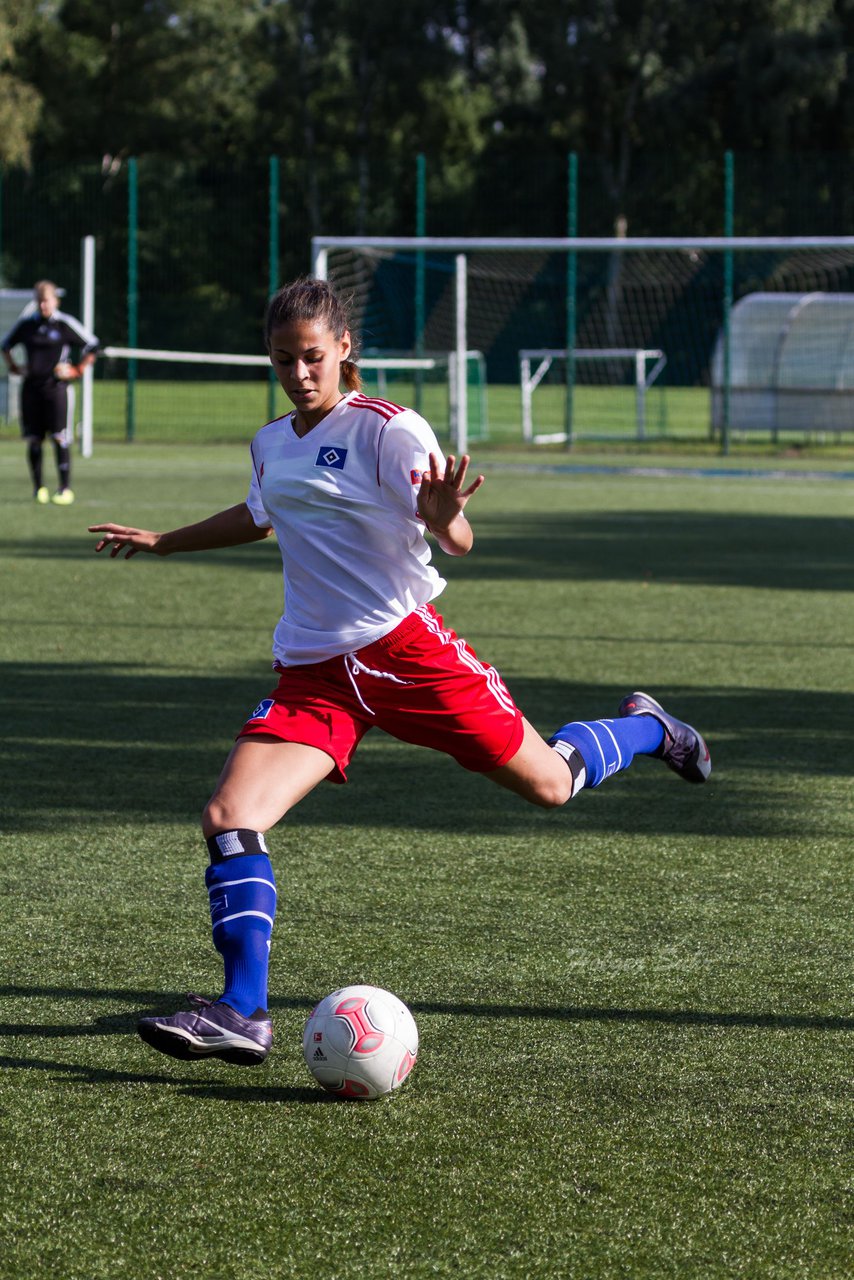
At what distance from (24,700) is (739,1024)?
4.63 m

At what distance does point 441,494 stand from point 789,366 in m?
27.0

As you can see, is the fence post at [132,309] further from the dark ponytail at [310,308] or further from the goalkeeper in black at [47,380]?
the dark ponytail at [310,308]

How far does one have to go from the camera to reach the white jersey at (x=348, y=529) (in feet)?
12.7

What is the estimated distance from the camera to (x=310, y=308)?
151 inches

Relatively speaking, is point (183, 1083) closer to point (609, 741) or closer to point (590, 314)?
point (609, 741)

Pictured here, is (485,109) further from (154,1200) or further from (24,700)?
(154,1200)

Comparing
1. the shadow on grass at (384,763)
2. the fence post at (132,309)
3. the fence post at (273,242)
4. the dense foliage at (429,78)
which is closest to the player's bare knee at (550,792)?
the shadow on grass at (384,763)

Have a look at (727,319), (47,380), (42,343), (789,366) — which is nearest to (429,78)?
(789,366)

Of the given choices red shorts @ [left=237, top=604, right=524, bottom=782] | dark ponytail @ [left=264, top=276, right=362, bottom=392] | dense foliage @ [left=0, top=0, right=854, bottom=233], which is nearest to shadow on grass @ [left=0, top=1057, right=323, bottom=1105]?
red shorts @ [left=237, top=604, right=524, bottom=782]

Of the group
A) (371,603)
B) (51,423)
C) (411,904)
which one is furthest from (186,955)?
(51,423)

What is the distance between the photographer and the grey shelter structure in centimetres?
2920

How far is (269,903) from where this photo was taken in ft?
11.7

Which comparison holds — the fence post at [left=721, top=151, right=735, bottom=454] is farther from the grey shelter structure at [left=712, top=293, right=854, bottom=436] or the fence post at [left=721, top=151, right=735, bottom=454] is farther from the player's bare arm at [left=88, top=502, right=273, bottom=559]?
the player's bare arm at [left=88, top=502, right=273, bottom=559]

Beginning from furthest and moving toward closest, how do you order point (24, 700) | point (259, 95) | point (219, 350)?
point (259, 95) < point (219, 350) < point (24, 700)
